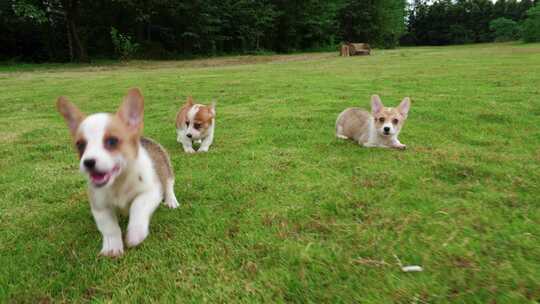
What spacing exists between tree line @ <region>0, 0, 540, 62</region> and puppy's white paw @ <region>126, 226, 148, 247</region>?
30.2m

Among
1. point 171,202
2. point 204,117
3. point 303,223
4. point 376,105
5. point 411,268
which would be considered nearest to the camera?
point 411,268

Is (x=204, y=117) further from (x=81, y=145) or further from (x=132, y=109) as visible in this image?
(x=81, y=145)

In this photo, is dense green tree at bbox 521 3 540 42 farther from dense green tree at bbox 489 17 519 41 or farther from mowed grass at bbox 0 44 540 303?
mowed grass at bbox 0 44 540 303

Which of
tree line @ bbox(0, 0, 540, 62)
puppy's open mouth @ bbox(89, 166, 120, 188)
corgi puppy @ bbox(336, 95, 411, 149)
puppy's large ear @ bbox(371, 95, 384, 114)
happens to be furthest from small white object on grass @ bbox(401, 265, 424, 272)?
tree line @ bbox(0, 0, 540, 62)

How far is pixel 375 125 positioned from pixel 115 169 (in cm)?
398

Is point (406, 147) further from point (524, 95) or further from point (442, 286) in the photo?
point (524, 95)

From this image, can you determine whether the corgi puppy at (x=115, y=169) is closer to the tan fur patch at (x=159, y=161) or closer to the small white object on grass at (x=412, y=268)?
the tan fur patch at (x=159, y=161)

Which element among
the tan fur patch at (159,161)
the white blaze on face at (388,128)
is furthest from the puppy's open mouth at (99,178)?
the white blaze on face at (388,128)

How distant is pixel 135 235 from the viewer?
8.43 ft

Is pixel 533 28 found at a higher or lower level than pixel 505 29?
lower

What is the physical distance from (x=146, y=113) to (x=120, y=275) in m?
6.64

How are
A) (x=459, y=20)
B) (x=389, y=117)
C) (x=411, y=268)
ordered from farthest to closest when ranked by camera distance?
(x=459, y=20), (x=389, y=117), (x=411, y=268)

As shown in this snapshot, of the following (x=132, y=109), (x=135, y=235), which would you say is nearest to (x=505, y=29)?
(x=132, y=109)

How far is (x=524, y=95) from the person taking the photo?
8344 mm
